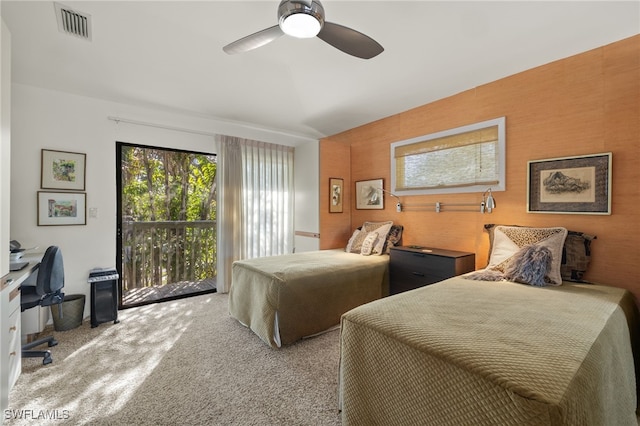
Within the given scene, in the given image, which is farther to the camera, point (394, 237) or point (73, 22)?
point (394, 237)

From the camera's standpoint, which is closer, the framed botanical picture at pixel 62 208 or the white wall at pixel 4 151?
the white wall at pixel 4 151

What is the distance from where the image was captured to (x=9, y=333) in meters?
1.78

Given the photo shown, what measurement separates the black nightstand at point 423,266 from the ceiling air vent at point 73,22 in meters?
3.42

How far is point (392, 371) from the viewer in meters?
1.28

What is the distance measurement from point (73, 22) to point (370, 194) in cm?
355

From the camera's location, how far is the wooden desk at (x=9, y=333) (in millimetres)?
1633

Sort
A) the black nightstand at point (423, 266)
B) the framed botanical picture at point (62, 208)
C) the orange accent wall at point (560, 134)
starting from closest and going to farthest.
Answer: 1. the orange accent wall at point (560, 134)
2. the black nightstand at point (423, 266)
3. the framed botanical picture at point (62, 208)

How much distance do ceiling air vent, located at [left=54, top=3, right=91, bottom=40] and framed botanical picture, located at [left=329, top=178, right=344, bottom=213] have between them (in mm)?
3082

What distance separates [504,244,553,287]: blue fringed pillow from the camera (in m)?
2.10

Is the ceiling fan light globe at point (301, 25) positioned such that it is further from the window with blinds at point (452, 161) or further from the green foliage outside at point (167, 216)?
the green foliage outside at point (167, 216)

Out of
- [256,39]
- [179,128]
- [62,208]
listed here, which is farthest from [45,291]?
[256,39]

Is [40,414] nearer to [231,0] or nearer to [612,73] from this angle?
[231,0]

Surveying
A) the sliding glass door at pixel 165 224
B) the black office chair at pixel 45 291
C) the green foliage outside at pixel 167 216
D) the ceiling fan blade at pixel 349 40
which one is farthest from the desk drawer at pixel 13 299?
the ceiling fan blade at pixel 349 40

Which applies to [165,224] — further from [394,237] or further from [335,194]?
[394,237]
